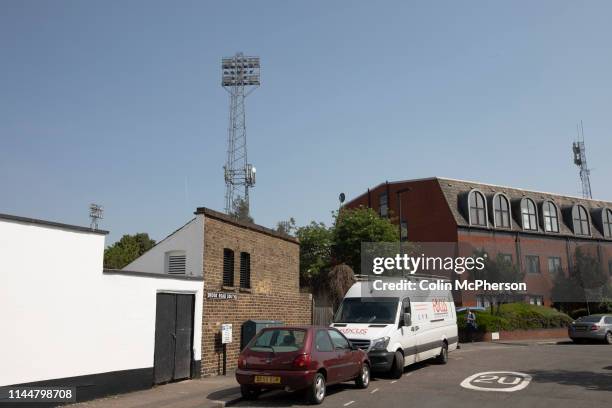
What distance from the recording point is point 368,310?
49.5 feet

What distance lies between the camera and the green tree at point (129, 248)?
4706 cm

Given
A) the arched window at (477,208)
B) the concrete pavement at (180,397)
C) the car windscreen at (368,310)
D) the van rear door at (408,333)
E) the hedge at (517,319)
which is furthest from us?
the arched window at (477,208)

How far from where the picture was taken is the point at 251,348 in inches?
430

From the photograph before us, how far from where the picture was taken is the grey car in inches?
1009

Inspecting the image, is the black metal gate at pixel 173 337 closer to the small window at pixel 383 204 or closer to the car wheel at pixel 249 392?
the car wheel at pixel 249 392

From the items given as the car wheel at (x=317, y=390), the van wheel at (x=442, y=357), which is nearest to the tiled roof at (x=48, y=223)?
the car wheel at (x=317, y=390)

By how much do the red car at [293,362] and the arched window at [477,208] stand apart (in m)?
33.0

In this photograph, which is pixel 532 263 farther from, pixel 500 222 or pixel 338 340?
pixel 338 340

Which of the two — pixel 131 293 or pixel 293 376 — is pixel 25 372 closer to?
pixel 131 293

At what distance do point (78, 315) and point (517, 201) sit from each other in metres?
41.0

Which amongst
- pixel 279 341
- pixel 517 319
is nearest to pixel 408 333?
pixel 279 341

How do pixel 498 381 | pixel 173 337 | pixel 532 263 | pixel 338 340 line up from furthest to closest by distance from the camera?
pixel 532 263
pixel 498 381
pixel 173 337
pixel 338 340

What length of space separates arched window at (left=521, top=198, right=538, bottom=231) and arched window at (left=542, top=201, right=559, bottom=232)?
3.58 ft

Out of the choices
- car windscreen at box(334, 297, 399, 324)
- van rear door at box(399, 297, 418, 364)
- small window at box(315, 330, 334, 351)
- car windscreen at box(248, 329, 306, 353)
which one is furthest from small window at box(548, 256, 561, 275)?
car windscreen at box(248, 329, 306, 353)
